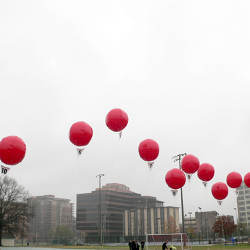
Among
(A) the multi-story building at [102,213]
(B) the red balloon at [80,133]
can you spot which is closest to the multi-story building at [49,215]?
(A) the multi-story building at [102,213]

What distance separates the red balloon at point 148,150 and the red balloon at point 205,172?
3.11 metres

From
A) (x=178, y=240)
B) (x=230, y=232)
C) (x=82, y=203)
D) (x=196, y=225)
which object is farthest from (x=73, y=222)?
(x=178, y=240)

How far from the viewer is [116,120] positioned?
45.6 ft

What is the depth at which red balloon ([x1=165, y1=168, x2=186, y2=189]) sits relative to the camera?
16.1 m

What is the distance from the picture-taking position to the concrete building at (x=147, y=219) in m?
129

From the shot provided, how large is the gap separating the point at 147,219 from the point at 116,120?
124976 mm

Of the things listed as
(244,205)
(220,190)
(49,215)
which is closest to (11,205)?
(220,190)

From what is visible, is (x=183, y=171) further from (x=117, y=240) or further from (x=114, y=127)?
(x=117, y=240)

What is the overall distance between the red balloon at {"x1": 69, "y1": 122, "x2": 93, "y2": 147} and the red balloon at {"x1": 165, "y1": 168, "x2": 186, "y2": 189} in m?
4.66

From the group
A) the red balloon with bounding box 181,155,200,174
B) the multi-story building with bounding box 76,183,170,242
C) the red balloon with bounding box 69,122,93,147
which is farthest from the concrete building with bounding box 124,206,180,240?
the red balloon with bounding box 69,122,93,147

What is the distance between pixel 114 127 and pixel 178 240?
2420 cm

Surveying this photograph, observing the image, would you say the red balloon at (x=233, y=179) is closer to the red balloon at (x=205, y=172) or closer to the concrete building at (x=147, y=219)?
the red balloon at (x=205, y=172)

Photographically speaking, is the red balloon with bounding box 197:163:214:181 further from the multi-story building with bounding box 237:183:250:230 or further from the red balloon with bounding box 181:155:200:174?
the multi-story building with bounding box 237:183:250:230

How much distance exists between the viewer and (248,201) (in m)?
134
